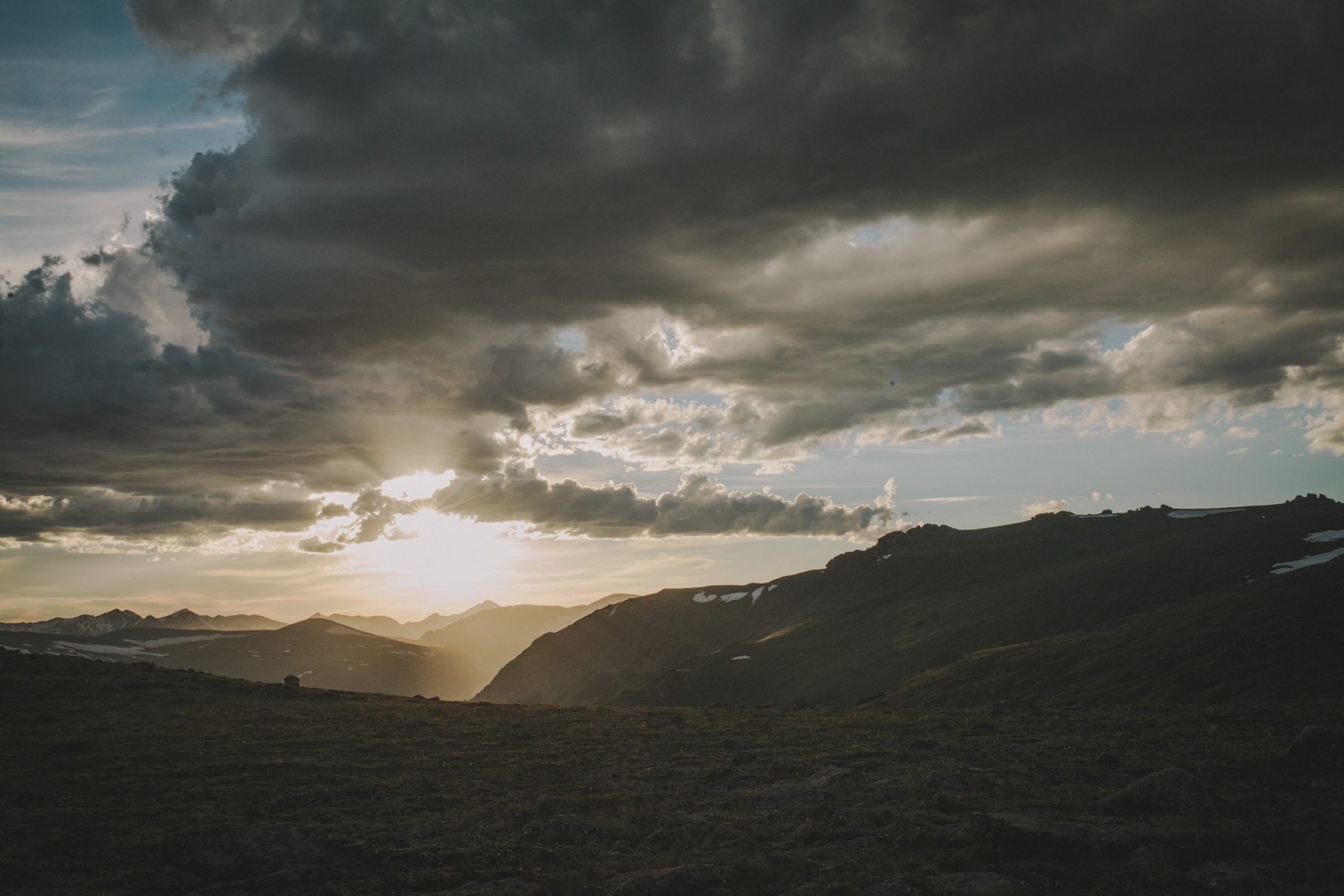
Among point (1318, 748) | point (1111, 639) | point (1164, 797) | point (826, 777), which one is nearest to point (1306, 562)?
point (1111, 639)

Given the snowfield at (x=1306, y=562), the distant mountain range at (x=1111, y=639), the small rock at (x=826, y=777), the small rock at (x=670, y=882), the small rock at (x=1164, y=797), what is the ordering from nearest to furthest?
the small rock at (x=670, y=882) < the small rock at (x=1164, y=797) < the small rock at (x=826, y=777) < the distant mountain range at (x=1111, y=639) < the snowfield at (x=1306, y=562)

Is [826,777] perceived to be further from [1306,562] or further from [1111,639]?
[1306,562]

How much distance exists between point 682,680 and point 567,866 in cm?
16648

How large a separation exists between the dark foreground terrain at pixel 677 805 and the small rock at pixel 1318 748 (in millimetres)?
309

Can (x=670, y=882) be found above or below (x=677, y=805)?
above

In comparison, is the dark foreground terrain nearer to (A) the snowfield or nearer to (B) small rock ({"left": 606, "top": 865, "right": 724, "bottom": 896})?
(B) small rock ({"left": 606, "top": 865, "right": 724, "bottom": 896})

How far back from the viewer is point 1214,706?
52625mm

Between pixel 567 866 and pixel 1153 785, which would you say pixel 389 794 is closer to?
pixel 567 866

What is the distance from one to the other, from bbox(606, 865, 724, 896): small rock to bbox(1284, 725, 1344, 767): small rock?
86.1 ft

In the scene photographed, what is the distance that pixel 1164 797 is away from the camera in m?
25.6

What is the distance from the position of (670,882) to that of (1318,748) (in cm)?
2868

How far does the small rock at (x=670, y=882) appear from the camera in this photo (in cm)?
2078

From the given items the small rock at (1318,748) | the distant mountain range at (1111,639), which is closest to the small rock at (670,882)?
the small rock at (1318,748)

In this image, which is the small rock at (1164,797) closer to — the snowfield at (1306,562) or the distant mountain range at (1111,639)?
the distant mountain range at (1111,639)
